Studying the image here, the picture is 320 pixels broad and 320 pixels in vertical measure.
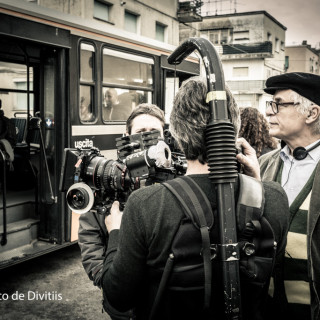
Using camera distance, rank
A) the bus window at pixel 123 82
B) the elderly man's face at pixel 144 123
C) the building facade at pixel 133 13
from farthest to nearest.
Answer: the building facade at pixel 133 13 < the bus window at pixel 123 82 < the elderly man's face at pixel 144 123

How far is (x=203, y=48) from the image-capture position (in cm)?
148

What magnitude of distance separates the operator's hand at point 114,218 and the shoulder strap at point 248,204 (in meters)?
0.60

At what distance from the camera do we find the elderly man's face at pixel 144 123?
120 inches

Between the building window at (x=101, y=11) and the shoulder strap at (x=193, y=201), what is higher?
the building window at (x=101, y=11)

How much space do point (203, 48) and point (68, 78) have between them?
3.43m

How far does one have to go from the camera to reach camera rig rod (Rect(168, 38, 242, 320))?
1.34m

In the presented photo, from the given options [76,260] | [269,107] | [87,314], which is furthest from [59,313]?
[269,107]

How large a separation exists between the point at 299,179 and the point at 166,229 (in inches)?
46.8

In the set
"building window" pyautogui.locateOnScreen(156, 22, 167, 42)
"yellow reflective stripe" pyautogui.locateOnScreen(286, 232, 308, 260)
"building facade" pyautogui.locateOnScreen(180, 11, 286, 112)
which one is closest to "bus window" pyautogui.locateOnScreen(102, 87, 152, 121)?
"yellow reflective stripe" pyautogui.locateOnScreen(286, 232, 308, 260)

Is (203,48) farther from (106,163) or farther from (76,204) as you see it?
(76,204)

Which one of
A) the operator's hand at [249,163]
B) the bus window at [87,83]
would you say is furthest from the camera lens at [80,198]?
the bus window at [87,83]

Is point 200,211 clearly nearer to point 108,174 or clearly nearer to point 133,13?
point 108,174

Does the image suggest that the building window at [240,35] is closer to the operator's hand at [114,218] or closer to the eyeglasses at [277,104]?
the eyeglasses at [277,104]

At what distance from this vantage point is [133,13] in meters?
17.9
